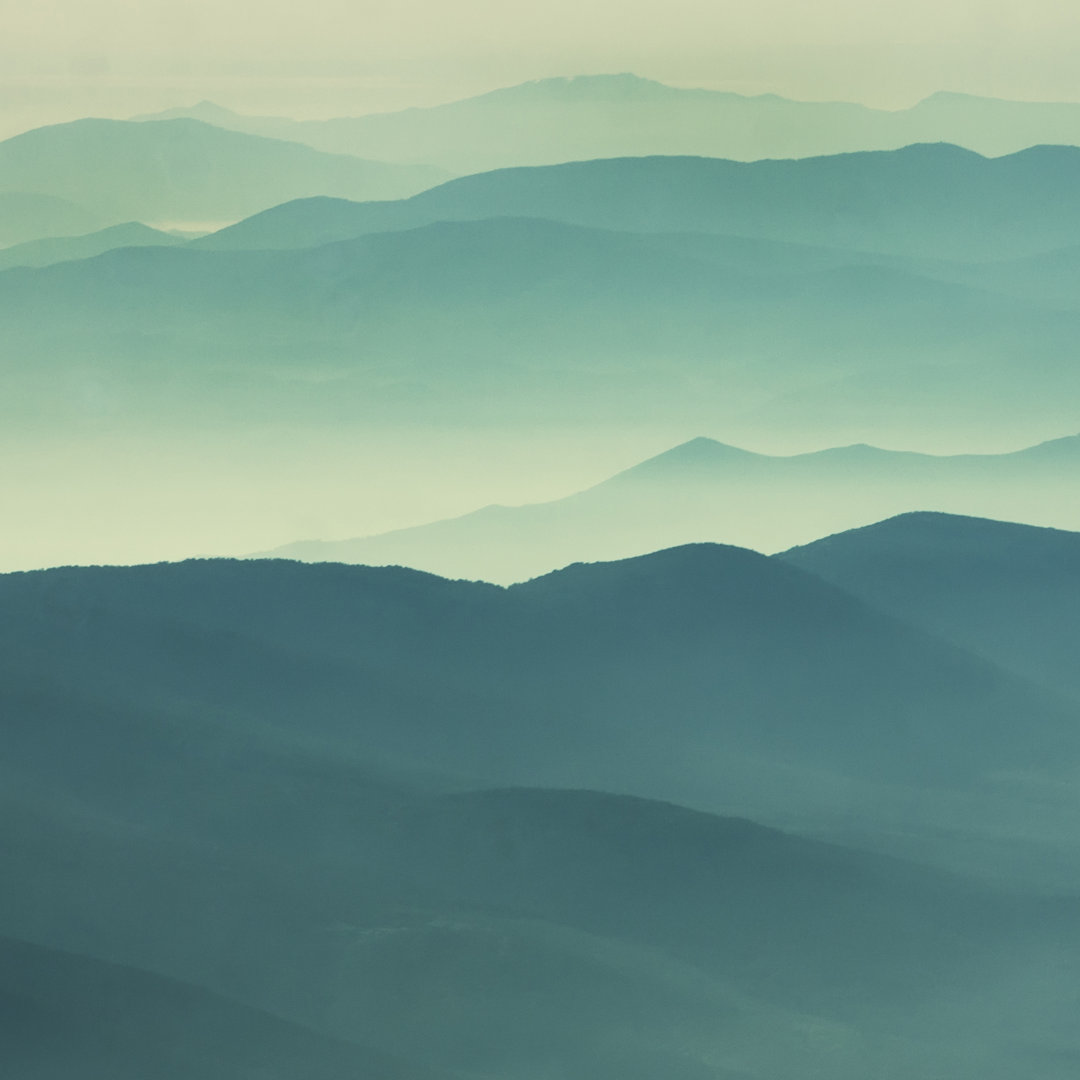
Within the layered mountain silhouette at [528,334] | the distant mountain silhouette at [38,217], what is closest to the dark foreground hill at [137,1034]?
the distant mountain silhouette at [38,217]

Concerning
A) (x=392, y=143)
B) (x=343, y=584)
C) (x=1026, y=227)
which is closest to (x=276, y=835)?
(x=343, y=584)

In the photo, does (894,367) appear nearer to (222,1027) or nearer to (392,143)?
(392,143)

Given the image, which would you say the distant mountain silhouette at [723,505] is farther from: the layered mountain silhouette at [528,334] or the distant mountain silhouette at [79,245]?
the distant mountain silhouette at [79,245]

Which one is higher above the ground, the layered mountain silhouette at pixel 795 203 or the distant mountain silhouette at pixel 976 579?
the layered mountain silhouette at pixel 795 203

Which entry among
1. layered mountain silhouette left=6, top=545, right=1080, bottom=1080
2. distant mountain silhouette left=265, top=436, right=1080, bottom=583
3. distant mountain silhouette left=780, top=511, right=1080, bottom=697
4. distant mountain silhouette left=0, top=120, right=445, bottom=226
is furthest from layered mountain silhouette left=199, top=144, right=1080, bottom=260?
layered mountain silhouette left=6, top=545, right=1080, bottom=1080

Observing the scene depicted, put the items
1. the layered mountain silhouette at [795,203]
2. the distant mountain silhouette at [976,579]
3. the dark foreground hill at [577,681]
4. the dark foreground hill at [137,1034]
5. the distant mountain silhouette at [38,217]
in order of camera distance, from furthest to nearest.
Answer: the layered mountain silhouette at [795,203] < the distant mountain silhouette at [38,217] < the distant mountain silhouette at [976,579] < the dark foreground hill at [577,681] < the dark foreground hill at [137,1034]
